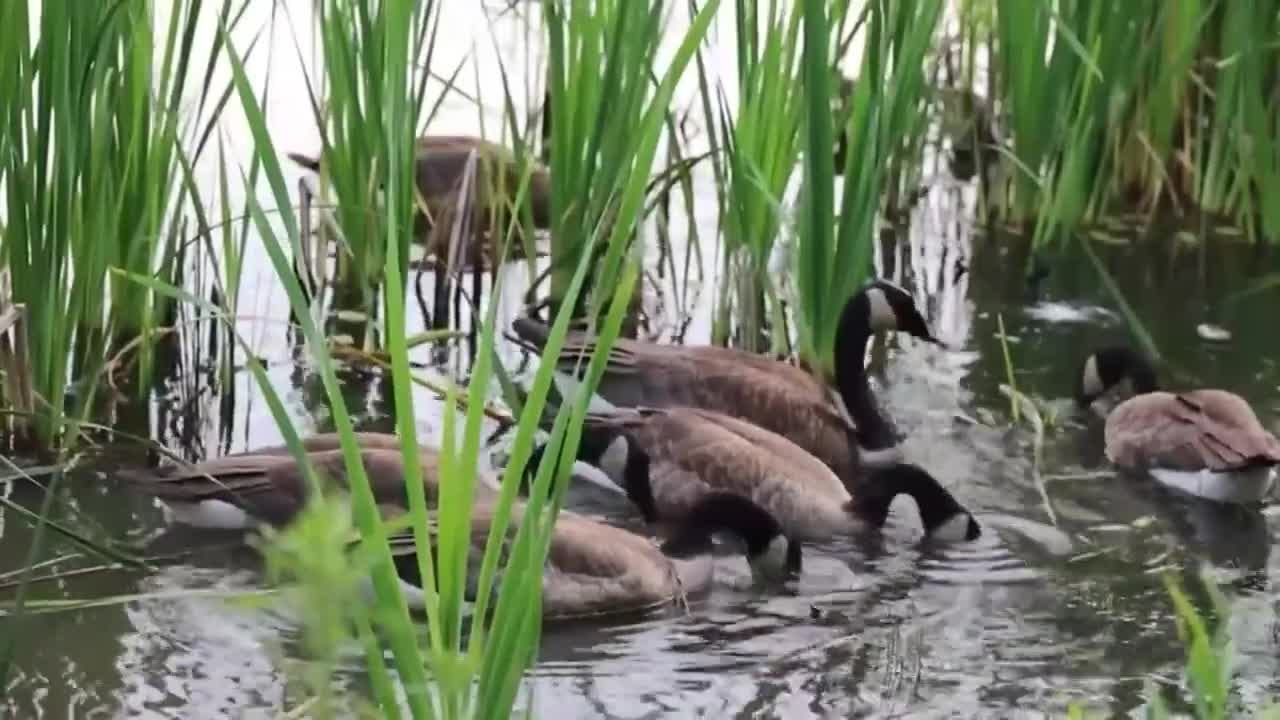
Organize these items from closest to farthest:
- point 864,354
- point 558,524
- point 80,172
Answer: point 558,524 → point 80,172 → point 864,354

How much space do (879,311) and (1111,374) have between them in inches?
33.8

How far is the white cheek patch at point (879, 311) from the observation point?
20.2ft

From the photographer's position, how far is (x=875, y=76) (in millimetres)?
5730

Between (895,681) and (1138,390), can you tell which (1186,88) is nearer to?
(1138,390)

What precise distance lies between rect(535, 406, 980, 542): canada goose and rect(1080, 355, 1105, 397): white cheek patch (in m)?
0.97

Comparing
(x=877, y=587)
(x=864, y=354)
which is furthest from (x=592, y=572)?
(x=864, y=354)

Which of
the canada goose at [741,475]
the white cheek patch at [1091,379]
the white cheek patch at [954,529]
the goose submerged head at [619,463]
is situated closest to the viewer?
the white cheek patch at [954,529]

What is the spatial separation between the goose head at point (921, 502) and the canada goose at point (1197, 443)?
0.72m

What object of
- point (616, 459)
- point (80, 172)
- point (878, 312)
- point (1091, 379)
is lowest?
point (616, 459)

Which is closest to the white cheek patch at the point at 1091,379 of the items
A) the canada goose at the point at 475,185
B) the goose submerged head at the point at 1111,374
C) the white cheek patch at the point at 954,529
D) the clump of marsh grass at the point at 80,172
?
the goose submerged head at the point at 1111,374

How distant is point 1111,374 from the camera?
652 cm

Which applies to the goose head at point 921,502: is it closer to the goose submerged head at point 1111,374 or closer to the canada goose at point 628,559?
the canada goose at point 628,559

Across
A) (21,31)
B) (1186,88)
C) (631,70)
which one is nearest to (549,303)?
(631,70)

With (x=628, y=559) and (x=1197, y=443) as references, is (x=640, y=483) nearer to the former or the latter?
(x=628, y=559)
